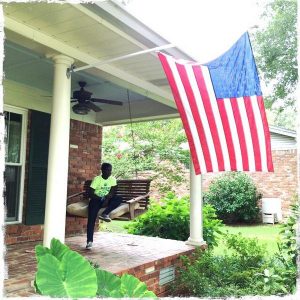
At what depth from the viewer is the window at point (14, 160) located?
258 inches

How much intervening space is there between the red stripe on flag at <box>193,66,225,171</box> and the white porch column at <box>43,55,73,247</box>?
151cm

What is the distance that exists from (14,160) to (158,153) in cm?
838

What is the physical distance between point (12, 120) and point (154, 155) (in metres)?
8.68

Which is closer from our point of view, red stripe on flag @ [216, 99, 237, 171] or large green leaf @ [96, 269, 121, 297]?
large green leaf @ [96, 269, 121, 297]

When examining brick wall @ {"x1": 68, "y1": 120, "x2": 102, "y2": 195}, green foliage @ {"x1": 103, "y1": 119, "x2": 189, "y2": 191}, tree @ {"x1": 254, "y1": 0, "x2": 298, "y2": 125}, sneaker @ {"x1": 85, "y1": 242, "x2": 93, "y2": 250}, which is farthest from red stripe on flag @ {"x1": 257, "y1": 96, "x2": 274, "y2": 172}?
green foliage @ {"x1": 103, "y1": 119, "x2": 189, "y2": 191}

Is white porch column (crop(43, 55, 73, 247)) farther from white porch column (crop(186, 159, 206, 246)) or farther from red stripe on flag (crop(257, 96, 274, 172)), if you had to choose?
white porch column (crop(186, 159, 206, 246))

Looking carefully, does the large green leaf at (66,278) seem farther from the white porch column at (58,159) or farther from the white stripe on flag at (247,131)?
the white stripe on flag at (247,131)

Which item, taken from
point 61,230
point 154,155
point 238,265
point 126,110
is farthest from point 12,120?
point 154,155

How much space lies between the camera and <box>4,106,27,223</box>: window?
6559 millimetres

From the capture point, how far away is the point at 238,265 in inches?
235

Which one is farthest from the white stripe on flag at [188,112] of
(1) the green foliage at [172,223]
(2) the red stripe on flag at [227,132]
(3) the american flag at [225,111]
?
(1) the green foliage at [172,223]

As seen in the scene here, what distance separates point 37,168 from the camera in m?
6.99

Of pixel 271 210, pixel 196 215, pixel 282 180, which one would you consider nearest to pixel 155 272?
pixel 196 215

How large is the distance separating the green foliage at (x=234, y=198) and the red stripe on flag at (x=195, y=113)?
11.3m
